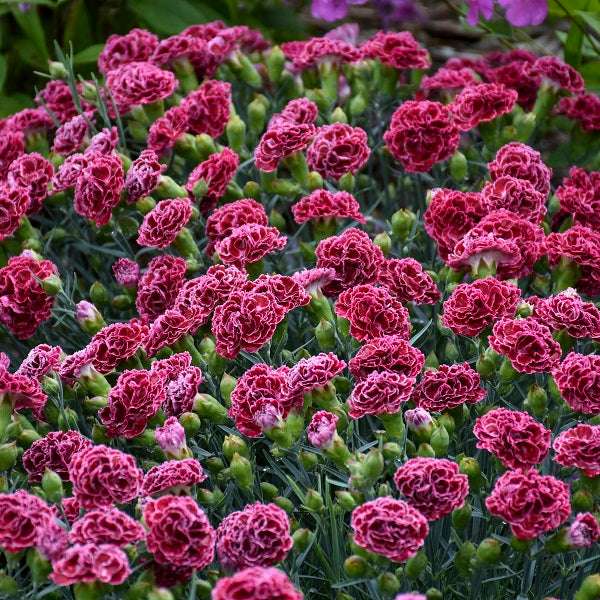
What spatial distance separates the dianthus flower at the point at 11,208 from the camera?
4.84 ft

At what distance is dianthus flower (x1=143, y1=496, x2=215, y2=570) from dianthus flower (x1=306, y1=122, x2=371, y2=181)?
728mm

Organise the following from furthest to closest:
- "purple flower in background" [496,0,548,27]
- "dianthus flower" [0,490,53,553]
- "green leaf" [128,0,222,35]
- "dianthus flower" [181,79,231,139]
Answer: "green leaf" [128,0,222,35], "purple flower in background" [496,0,548,27], "dianthus flower" [181,79,231,139], "dianthus flower" [0,490,53,553]

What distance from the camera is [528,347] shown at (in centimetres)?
113

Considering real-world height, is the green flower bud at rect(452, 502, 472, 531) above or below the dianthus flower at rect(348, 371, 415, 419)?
below

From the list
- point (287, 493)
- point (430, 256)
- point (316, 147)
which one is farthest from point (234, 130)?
point (287, 493)

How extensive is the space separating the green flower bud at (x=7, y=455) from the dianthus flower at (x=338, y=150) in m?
0.67

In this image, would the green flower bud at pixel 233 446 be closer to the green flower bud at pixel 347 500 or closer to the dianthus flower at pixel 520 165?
the green flower bud at pixel 347 500

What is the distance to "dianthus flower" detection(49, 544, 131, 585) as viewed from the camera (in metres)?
0.91

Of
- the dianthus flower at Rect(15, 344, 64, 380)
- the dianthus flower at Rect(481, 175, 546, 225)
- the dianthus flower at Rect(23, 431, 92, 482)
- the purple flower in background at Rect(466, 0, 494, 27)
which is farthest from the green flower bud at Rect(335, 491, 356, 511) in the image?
the purple flower in background at Rect(466, 0, 494, 27)

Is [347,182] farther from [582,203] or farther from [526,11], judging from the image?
[526,11]

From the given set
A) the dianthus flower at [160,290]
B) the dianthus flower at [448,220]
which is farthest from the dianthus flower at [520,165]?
the dianthus flower at [160,290]

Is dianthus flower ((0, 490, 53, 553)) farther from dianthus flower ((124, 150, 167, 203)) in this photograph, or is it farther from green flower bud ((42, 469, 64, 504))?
dianthus flower ((124, 150, 167, 203))

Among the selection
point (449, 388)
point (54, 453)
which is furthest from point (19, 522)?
point (449, 388)

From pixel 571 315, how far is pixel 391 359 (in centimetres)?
25
